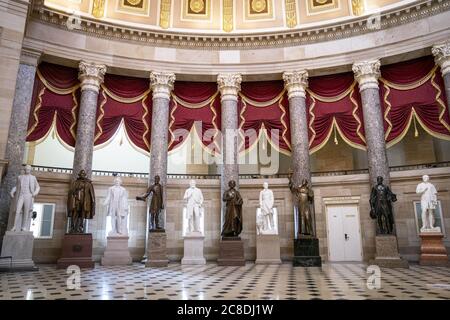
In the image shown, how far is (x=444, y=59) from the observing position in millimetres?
13484

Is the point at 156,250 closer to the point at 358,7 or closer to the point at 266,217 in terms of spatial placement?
the point at 266,217

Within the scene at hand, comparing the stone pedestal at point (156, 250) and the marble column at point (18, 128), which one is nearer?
the marble column at point (18, 128)

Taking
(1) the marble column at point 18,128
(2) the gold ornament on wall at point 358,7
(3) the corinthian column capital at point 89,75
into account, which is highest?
(2) the gold ornament on wall at point 358,7

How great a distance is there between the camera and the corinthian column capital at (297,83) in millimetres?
15484

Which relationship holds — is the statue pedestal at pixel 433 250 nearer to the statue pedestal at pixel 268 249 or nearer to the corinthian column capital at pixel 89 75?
the statue pedestal at pixel 268 249

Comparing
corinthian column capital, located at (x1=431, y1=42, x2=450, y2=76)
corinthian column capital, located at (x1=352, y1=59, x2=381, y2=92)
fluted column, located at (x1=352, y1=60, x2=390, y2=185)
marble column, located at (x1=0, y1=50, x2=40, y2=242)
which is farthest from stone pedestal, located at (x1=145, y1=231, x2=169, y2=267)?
corinthian column capital, located at (x1=431, y1=42, x2=450, y2=76)

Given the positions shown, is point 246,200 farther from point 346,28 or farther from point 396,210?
point 346,28

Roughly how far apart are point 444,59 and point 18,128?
15.5 m

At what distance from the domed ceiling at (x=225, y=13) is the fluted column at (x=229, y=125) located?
2.42 m

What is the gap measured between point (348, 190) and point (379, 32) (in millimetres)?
6533

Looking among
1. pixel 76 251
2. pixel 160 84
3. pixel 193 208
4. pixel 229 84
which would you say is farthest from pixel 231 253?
pixel 160 84

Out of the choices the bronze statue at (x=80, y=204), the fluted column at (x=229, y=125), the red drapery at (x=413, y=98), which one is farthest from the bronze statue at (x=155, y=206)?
the red drapery at (x=413, y=98)
